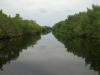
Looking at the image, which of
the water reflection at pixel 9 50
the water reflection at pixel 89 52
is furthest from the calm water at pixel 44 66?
the water reflection at pixel 89 52

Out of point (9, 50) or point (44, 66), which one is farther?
point (9, 50)

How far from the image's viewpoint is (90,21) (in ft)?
275

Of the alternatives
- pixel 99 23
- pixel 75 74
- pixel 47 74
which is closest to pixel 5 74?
pixel 47 74

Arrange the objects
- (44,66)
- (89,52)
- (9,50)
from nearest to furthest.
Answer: (44,66) < (89,52) < (9,50)

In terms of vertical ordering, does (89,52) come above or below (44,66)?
above

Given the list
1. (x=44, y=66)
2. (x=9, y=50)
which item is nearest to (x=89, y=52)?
(x=44, y=66)

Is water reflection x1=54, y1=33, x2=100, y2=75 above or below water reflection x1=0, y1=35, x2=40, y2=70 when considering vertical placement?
above

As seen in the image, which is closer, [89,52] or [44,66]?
[44,66]

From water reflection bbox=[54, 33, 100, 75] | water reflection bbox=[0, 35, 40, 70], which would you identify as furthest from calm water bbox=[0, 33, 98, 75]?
water reflection bbox=[54, 33, 100, 75]

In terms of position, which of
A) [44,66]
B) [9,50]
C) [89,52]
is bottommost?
[9,50]

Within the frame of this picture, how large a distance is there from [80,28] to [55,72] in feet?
219

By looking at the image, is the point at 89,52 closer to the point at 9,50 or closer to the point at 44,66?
the point at 44,66

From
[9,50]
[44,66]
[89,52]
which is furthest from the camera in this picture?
[9,50]

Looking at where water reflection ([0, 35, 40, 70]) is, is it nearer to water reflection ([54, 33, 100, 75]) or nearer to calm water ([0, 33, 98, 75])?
calm water ([0, 33, 98, 75])
